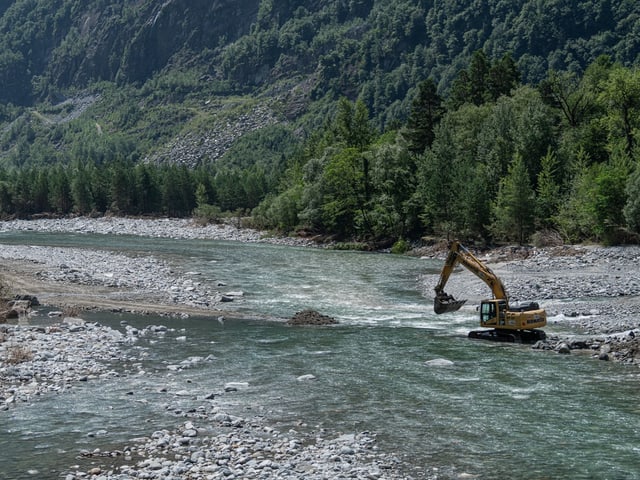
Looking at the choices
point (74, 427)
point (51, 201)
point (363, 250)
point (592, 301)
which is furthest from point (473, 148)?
point (51, 201)

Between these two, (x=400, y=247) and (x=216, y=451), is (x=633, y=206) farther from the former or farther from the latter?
(x=216, y=451)

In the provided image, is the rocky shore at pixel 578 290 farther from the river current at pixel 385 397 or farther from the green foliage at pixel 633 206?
the green foliage at pixel 633 206

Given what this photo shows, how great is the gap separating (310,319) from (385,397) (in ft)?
43.2

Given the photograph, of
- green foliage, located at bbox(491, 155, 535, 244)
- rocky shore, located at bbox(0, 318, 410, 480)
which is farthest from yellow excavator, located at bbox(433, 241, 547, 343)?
green foliage, located at bbox(491, 155, 535, 244)

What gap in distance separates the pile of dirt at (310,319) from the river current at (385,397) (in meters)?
0.71

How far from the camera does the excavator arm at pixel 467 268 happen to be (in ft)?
104

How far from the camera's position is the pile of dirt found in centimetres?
3612

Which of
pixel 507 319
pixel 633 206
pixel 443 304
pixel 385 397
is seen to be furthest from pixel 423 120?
pixel 385 397

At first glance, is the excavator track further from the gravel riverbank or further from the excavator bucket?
the gravel riverbank

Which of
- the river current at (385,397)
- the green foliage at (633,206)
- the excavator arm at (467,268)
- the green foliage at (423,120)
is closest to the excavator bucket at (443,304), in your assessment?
the excavator arm at (467,268)

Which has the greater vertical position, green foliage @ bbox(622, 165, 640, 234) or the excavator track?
green foliage @ bbox(622, 165, 640, 234)

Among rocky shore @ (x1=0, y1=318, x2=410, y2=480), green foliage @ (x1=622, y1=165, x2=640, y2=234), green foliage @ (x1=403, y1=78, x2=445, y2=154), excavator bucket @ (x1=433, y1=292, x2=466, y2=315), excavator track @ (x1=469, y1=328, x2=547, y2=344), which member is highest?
green foliage @ (x1=403, y1=78, x2=445, y2=154)

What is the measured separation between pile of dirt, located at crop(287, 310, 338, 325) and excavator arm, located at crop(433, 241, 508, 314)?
5349mm

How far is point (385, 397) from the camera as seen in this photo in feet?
77.0
